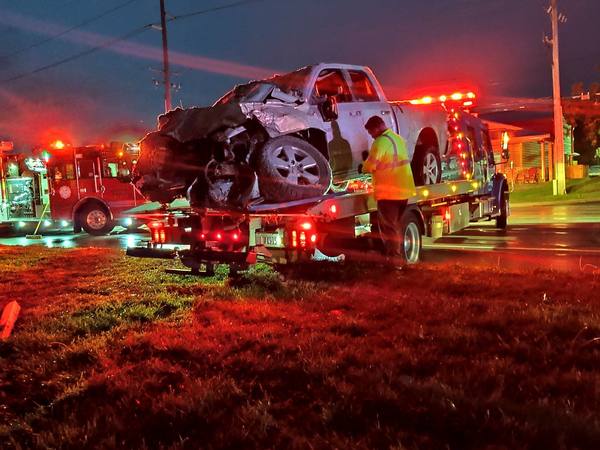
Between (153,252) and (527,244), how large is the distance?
6802 millimetres

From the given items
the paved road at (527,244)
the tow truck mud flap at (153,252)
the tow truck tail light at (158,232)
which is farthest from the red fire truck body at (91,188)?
the tow truck mud flap at (153,252)

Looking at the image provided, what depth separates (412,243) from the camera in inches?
344

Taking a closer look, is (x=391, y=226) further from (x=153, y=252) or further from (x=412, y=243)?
(x=153, y=252)

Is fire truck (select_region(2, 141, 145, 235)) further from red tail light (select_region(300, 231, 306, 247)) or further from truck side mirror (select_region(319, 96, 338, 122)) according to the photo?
red tail light (select_region(300, 231, 306, 247))

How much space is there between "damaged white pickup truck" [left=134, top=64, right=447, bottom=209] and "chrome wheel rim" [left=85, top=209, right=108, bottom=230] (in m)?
11.6

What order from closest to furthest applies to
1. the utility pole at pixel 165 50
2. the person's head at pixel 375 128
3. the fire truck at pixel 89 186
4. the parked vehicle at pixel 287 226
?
the parked vehicle at pixel 287 226
the person's head at pixel 375 128
the fire truck at pixel 89 186
the utility pole at pixel 165 50

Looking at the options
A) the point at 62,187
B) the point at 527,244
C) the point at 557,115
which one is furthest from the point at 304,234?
the point at 557,115

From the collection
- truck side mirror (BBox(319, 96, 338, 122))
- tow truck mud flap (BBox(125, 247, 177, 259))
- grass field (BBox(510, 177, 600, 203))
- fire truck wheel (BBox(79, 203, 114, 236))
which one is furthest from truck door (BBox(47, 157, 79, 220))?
grass field (BBox(510, 177, 600, 203))

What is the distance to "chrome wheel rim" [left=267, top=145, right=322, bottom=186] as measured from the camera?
21.4 ft

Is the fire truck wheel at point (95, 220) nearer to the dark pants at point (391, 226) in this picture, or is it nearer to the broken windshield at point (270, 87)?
the broken windshield at point (270, 87)

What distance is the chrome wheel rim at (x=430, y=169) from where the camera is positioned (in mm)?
9414

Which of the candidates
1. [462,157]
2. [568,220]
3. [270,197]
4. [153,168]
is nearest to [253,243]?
[270,197]

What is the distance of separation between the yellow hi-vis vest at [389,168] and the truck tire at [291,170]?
70 centimetres

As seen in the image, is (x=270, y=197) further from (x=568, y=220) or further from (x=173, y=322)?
(x=568, y=220)
